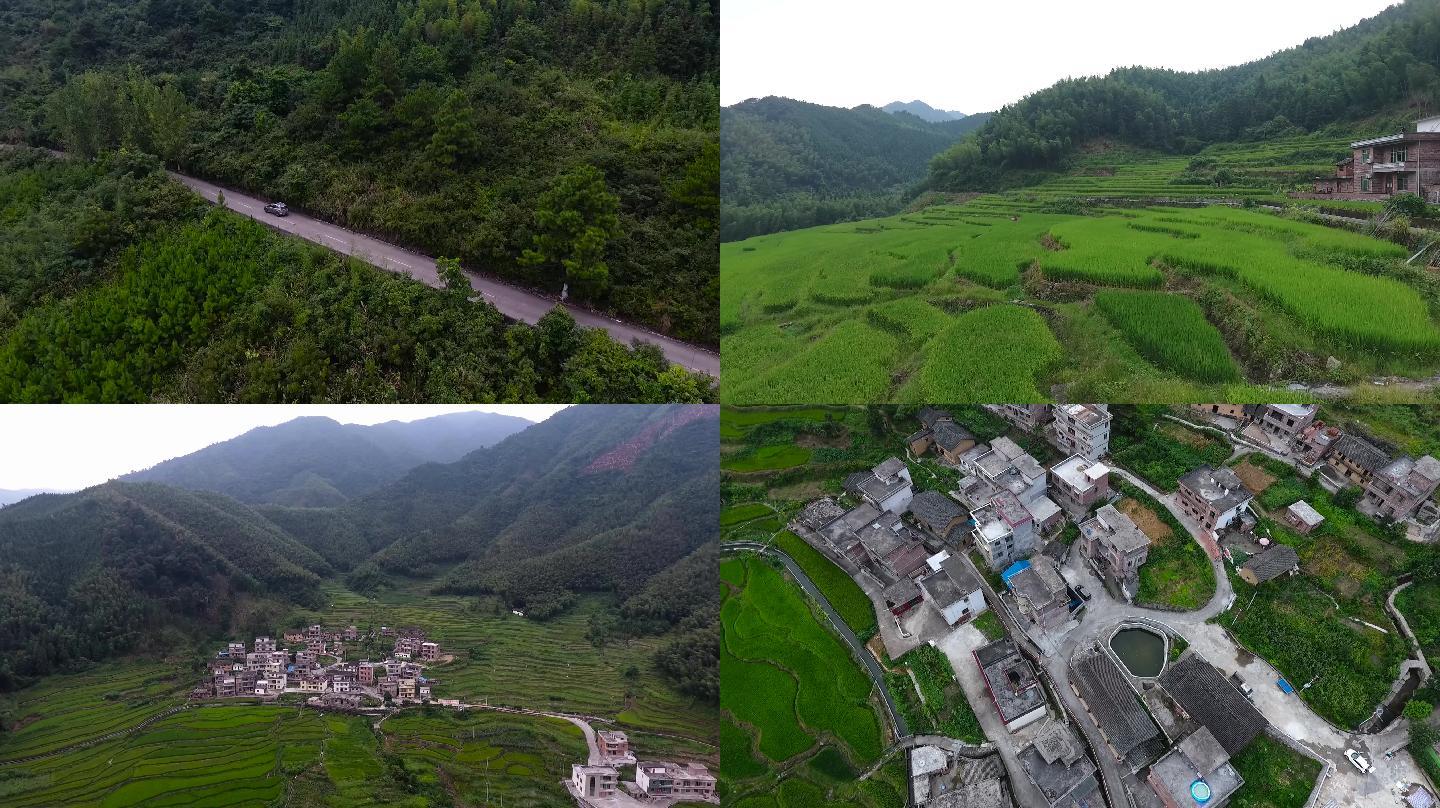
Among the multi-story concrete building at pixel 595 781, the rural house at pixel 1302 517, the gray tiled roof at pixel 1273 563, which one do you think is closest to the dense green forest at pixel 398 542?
the multi-story concrete building at pixel 595 781

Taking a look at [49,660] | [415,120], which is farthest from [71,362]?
[415,120]

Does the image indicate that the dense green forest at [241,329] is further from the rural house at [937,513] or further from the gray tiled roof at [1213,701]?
the gray tiled roof at [1213,701]

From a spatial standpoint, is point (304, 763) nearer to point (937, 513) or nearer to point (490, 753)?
point (490, 753)

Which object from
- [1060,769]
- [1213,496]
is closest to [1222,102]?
[1213,496]

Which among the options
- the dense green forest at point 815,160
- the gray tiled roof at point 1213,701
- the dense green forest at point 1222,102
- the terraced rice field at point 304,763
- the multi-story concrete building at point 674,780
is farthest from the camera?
the dense green forest at point 815,160

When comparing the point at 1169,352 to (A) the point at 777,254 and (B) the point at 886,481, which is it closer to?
(B) the point at 886,481
